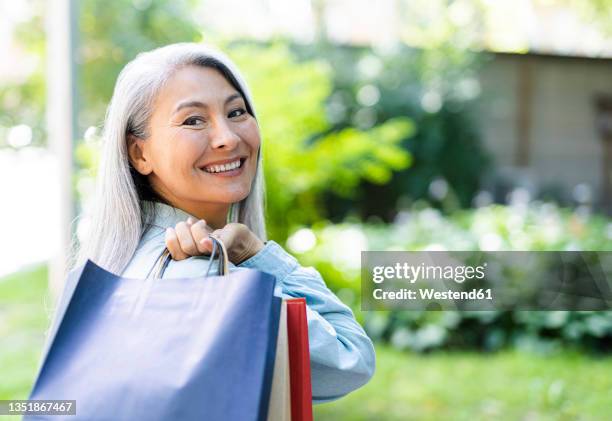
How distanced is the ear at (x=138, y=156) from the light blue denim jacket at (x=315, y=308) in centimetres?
7

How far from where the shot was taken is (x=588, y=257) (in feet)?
15.2

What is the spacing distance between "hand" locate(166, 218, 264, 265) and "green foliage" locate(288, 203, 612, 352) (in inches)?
131

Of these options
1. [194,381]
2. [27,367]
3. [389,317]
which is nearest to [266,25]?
[389,317]

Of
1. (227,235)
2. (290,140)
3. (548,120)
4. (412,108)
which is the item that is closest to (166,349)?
(227,235)

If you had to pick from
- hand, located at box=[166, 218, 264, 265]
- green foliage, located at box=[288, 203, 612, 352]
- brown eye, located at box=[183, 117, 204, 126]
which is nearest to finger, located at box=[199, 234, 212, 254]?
hand, located at box=[166, 218, 264, 265]

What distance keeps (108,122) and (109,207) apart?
0.14m

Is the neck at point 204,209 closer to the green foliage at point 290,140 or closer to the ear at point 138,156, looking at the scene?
the ear at point 138,156

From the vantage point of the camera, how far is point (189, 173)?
1.22 metres

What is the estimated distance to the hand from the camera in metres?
1.12

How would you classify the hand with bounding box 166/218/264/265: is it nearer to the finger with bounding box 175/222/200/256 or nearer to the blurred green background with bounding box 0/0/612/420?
the finger with bounding box 175/222/200/256

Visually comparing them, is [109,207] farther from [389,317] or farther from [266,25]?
[266,25]

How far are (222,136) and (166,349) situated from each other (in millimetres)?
368

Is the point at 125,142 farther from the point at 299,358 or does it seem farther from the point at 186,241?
the point at 299,358

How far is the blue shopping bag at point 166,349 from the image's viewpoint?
95cm
